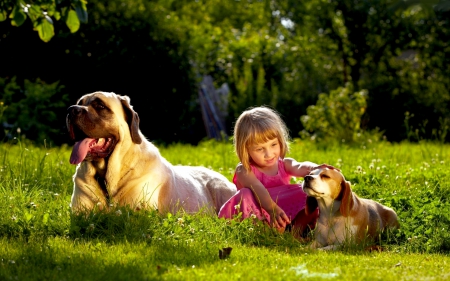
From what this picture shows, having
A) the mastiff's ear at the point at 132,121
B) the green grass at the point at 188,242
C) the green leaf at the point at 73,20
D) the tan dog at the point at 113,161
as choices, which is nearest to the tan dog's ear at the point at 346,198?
the green grass at the point at 188,242

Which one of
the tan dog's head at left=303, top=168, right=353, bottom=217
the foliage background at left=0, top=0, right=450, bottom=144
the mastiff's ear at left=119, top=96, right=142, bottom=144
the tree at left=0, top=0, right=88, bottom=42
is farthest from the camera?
the foliage background at left=0, top=0, right=450, bottom=144

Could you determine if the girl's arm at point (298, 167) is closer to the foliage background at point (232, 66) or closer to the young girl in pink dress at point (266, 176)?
the young girl in pink dress at point (266, 176)

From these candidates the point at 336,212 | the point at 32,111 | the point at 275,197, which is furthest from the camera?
the point at 32,111

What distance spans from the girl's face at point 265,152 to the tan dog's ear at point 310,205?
2.00 ft

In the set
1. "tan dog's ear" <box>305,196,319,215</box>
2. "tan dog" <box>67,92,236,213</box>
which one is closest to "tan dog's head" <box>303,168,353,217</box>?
"tan dog's ear" <box>305,196,319,215</box>

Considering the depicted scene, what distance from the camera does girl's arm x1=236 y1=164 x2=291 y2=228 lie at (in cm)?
592

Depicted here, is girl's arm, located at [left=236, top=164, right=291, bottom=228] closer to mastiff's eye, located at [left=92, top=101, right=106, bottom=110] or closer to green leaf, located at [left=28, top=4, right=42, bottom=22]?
mastiff's eye, located at [left=92, top=101, right=106, bottom=110]

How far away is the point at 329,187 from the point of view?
214 inches

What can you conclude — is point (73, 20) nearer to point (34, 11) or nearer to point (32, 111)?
point (34, 11)

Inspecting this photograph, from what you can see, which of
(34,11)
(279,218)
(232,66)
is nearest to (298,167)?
(279,218)

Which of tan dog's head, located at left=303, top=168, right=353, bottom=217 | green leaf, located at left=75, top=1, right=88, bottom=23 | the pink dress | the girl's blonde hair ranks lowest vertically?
the pink dress

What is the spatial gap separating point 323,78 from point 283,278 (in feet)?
41.7

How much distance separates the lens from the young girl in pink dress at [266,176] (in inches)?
237

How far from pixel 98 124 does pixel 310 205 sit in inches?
70.7
